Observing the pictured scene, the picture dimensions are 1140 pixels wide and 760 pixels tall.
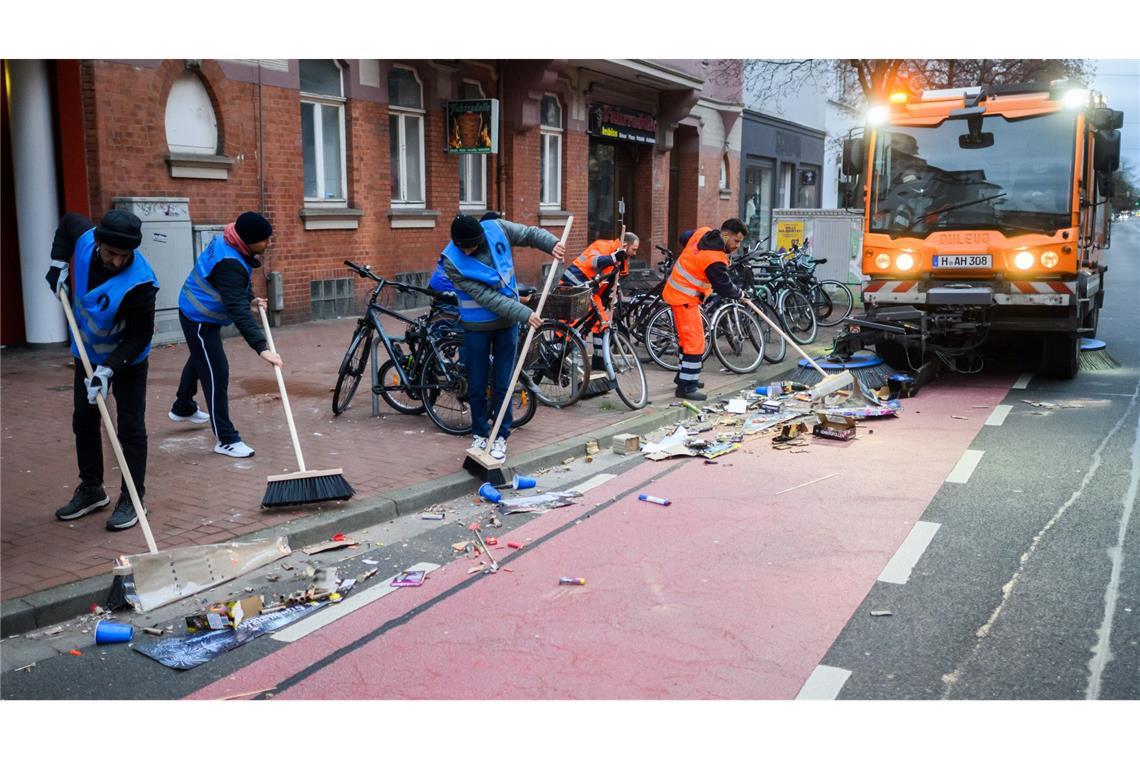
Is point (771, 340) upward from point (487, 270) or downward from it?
downward

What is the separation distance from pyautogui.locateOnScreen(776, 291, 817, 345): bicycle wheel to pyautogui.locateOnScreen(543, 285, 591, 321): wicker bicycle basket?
5.42m

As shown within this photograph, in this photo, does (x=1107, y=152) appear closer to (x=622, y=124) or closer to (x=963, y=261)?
(x=963, y=261)

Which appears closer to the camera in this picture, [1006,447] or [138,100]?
[1006,447]

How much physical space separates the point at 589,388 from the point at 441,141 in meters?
8.40

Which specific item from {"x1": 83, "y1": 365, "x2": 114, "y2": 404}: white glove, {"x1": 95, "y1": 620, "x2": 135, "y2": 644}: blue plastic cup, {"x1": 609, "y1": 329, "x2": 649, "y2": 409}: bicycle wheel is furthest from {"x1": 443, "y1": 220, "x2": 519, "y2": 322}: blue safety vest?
{"x1": 95, "y1": 620, "x2": 135, "y2": 644}: blue plastic cup

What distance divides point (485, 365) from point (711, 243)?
3160 millimetres

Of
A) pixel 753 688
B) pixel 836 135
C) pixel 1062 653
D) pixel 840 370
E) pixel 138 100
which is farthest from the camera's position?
pixel 836 135

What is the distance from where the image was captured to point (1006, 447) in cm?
746

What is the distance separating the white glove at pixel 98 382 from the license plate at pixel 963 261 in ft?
26.1

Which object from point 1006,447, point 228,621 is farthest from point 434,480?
point 1006,447

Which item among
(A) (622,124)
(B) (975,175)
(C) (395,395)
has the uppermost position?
(A) (622,124)

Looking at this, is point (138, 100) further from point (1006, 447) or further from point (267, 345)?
point (1006, 447)

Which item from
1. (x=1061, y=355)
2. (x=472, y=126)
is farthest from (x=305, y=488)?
(x=472, y=126)

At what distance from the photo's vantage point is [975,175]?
32.5 feet
